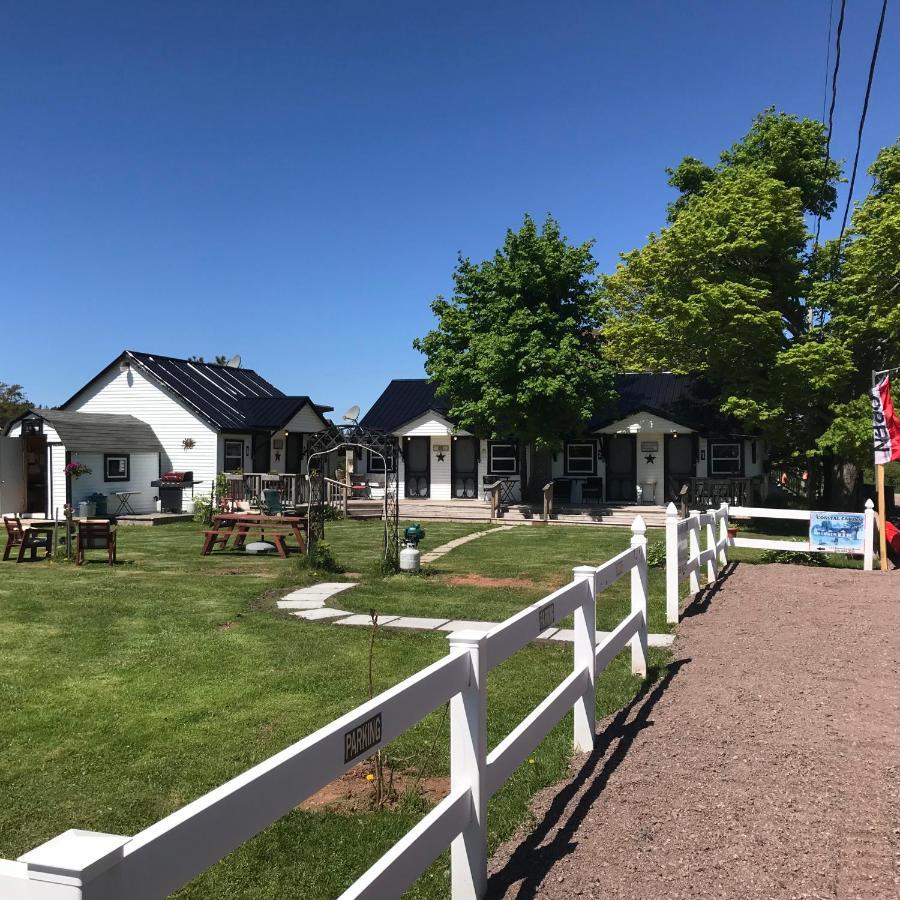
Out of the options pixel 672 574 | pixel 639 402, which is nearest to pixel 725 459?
pixel 639 402

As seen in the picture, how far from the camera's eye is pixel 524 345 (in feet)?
84.2

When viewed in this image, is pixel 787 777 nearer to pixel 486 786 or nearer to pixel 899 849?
pixel 899 849

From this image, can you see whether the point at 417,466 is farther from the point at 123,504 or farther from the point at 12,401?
the point at 12,401

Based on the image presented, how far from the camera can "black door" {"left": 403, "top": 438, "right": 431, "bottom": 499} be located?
31.1m

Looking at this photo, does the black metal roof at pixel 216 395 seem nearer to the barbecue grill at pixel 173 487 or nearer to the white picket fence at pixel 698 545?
the barbecue grill at pixel 173 487

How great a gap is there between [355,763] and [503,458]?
27864 millimetres

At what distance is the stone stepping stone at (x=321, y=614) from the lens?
392 inches

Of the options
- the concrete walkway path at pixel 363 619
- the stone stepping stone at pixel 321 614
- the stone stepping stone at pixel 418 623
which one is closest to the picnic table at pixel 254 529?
Result: the concrete walkway path at pixel 363 619

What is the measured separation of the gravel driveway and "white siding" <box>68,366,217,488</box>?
2273 cm

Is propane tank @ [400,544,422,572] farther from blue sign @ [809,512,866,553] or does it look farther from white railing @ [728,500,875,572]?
blue sign @ [809,512,866,553]

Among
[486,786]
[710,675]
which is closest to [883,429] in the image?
[710,675]

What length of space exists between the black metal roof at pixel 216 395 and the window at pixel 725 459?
14851mm

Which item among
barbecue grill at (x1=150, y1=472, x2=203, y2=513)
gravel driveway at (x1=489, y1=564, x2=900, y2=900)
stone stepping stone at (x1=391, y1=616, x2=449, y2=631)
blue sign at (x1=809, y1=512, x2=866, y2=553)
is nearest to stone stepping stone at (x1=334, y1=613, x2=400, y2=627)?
stone stepping stone at (x1=391, y1=616, x2=449, y2=631)

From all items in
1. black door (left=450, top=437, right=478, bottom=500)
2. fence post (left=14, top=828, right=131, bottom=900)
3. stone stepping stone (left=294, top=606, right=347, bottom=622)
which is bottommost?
stone stepping stone (left=294, top=606, right=347, bottom=622)
